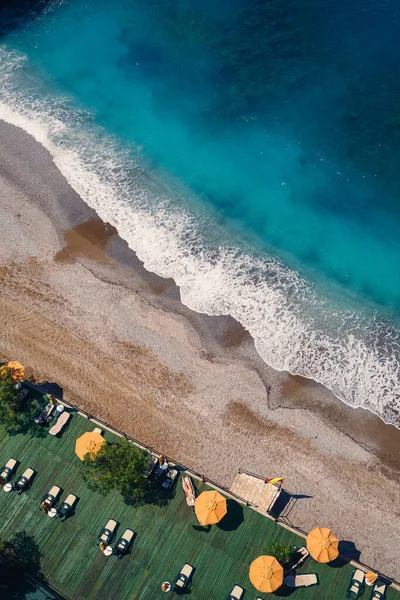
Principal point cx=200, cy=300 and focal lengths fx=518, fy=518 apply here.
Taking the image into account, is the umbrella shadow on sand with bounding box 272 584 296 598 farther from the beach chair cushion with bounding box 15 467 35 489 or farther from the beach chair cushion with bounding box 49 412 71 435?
the beach chair cushion with bounding box 49 412 71 435

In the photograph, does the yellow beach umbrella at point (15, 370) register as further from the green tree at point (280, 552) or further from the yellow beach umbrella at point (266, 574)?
the green tree at point (280, 552)

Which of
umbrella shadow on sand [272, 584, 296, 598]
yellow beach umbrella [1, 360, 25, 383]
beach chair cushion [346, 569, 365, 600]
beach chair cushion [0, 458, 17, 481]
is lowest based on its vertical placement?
beach chair cushion [0, 458, 17, 481]

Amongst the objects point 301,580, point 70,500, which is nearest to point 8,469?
point 70,500

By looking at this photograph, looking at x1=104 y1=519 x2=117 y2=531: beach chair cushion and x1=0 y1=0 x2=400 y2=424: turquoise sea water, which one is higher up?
x1=0 y1=0 x2=400 y2=424: turquoise sea water

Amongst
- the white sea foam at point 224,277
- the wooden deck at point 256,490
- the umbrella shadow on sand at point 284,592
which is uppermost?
the white sea foam at point 224,277

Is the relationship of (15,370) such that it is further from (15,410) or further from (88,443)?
(88,443)

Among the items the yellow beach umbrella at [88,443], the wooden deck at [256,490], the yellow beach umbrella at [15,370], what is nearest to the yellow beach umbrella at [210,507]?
the wooden deck at [256,490]

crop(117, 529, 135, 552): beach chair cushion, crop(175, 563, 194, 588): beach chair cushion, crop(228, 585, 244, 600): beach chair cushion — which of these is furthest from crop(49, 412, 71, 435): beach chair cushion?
crop(228, 585, 244, 600): beach chair cushion
